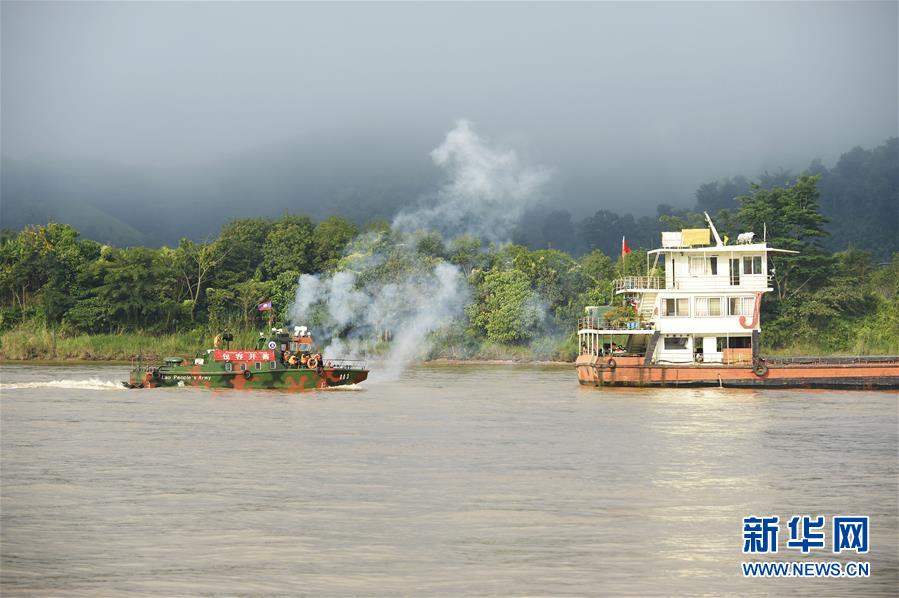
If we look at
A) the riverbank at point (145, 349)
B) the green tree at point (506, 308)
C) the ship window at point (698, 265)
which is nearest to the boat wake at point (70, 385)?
the riverbank at point (145, 349)

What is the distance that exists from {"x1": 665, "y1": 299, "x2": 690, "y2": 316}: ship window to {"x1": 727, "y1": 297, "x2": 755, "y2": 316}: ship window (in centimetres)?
218

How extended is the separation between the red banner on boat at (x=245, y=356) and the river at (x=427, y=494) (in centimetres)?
Result: 653

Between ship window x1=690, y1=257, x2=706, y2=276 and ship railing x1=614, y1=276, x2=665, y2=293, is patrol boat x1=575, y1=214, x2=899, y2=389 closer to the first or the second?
ship window x1=690, y1=257, x2=706, y2=276

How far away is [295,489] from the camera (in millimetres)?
25172

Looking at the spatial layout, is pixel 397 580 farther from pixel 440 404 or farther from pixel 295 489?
pixel 440 404

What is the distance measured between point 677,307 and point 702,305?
Answer: 129 centimetres

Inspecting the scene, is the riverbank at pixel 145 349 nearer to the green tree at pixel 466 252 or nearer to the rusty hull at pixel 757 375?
the green tree at pixel 466 252

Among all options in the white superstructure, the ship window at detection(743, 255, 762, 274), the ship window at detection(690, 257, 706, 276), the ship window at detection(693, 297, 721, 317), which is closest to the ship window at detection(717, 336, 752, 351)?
the white superstructure

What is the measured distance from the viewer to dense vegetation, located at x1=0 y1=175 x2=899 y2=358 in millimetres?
84750

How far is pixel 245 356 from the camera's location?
171 feet

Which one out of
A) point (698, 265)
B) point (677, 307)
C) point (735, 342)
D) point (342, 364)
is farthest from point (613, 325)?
point (342, 364)

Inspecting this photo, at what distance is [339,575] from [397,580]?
1023 millimetres

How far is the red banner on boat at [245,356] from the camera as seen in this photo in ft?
170

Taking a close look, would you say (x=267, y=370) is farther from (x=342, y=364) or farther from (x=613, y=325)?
(x=342, y=364)
